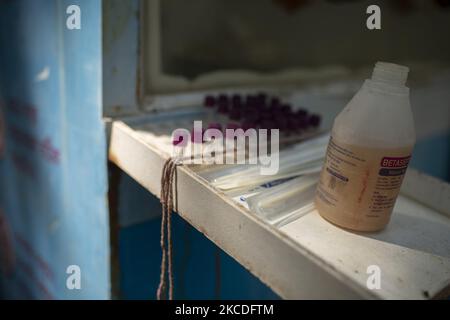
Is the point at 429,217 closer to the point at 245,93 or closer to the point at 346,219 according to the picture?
the point at 346,219

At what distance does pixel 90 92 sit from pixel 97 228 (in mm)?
302

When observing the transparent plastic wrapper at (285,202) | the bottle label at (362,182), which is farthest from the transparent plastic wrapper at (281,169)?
the bottle label at (362,182)

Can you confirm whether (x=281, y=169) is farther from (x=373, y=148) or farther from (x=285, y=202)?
(x=373, y=148)

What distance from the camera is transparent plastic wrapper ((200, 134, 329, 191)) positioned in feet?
2.19

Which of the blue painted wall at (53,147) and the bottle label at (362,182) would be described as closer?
the bottle label at (362,182)

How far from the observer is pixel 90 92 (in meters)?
0.86

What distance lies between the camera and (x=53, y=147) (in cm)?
103

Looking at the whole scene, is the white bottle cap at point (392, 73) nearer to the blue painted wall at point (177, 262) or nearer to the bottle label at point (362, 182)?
the bottle label at point (362, 182)

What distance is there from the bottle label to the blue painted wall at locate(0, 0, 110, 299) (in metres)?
0.49

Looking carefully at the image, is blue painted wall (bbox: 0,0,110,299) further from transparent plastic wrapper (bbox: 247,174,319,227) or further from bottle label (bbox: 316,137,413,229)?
bottle label (bbox: 316,137,413,229)

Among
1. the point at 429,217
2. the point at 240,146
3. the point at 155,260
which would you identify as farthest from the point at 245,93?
the point at 429,217

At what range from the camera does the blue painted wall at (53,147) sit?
87 cm

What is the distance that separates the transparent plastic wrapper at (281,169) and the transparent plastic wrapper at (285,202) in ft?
0.10

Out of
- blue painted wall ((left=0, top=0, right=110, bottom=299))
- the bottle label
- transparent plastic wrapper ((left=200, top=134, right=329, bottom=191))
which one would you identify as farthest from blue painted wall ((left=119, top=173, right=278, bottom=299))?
the bottle label
